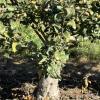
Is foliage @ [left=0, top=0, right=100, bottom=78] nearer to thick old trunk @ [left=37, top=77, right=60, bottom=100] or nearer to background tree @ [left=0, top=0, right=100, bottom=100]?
background tree @ [left=0, top=0, right=100, bottom=100]

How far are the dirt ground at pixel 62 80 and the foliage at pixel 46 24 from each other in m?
1.64

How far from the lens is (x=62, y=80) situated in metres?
6.88

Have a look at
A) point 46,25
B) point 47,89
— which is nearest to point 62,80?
point 47,89

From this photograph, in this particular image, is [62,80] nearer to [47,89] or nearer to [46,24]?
[47,89]

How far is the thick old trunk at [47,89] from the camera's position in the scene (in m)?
5.47

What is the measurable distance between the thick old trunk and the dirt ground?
0.26 m

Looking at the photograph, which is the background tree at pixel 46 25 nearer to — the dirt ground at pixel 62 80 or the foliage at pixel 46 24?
the foliage at pixel 46 24

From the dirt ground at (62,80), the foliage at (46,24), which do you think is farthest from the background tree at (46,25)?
the dirt ground at (62,80)

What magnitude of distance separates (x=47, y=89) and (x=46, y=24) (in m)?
1.56

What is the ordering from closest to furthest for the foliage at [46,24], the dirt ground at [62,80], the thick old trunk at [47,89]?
the foliage at [46,24]
the thick old trunk at [47,89]
the dirt ground at [62,80]

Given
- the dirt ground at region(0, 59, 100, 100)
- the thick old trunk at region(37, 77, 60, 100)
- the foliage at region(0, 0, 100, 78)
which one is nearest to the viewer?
the foliage at region(0, 0, 100, 78)

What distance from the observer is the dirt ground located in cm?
623

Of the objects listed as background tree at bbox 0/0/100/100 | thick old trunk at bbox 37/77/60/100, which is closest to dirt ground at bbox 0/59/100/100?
thick old trunk at bbox 37/77/60/100

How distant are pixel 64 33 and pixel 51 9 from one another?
0.30 m
